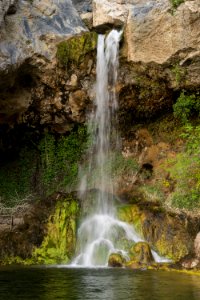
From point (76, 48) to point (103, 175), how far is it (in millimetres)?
5049

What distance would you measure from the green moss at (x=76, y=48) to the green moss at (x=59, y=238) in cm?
529

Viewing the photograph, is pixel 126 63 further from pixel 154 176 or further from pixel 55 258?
pixel 55 258

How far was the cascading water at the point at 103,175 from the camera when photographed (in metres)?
14.5

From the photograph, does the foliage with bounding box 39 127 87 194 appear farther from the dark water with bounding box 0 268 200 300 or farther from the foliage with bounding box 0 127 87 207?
the dark water with bounding box 0 268 200 300

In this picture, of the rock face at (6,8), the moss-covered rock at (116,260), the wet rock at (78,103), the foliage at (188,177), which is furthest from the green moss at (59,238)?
the rock face at (6,8)

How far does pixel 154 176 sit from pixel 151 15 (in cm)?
595

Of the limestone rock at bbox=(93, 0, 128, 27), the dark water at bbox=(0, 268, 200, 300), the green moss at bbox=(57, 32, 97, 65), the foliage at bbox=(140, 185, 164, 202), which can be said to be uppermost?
the limestone rock at bbox=(93, 0, 128, 27)

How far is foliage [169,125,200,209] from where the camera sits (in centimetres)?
1524

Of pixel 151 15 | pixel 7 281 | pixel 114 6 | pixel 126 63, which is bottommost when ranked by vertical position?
pixel 7 281

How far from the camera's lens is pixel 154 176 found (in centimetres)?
1775

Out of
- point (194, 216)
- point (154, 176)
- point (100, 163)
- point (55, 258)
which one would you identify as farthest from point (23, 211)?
point (194, 216)

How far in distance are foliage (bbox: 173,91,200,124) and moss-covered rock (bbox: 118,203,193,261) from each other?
3823mm

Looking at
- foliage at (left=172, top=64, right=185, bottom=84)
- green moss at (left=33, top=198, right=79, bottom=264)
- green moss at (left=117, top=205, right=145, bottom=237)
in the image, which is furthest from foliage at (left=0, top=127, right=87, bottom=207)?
foliage at (left=172, top=64, right=185, bottom=84)

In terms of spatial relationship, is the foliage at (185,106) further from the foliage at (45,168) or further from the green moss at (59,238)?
the green moss at (59,238)
